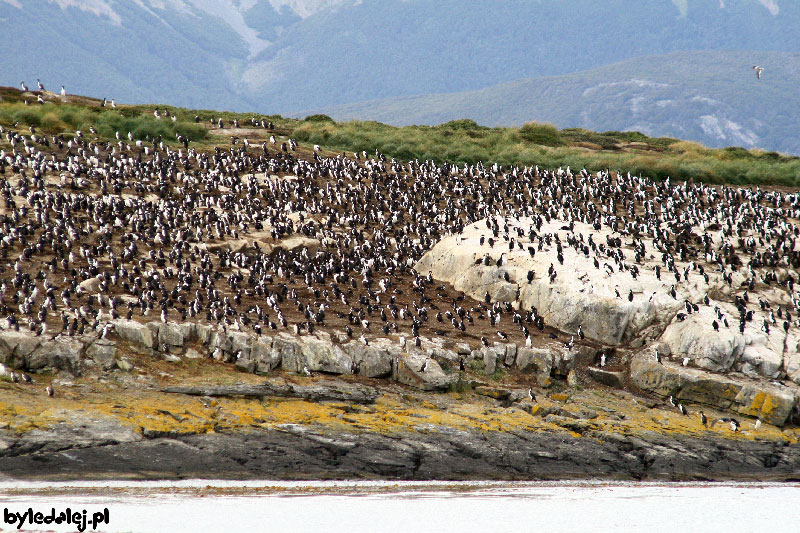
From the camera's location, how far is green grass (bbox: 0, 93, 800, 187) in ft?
175

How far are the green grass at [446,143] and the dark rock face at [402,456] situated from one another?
106ft

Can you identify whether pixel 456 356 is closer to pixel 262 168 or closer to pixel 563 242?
pixel 563 242

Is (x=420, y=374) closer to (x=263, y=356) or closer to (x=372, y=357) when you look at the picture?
(x=372, y=357)

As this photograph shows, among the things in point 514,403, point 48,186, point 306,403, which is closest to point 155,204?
point 48,186

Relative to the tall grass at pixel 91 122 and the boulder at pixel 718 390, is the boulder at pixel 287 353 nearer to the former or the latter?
the boulder at pixel 718 390

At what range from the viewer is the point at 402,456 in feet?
79.9

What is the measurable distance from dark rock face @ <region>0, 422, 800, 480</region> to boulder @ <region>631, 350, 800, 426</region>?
1.94m

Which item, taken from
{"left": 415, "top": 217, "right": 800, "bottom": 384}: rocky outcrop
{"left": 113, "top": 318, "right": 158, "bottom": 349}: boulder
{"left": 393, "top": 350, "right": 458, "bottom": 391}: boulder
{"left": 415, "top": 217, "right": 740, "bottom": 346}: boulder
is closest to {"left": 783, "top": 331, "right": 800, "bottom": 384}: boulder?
{"left": 415, "top": 217, "right": 800, "bottom": 384}: rocky outcrop

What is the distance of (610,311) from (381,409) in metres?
11.7

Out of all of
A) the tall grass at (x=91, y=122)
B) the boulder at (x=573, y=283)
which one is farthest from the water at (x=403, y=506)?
the tall grass at (x=91, y=122)

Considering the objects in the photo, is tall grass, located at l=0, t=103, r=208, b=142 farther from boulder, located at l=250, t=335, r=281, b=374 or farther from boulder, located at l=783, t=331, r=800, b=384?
boulder, located at l=783, t=331, r=800, b=384

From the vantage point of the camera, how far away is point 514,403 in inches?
1129

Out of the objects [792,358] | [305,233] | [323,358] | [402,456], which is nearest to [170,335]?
[323,358]

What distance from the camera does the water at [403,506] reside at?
18734mm
